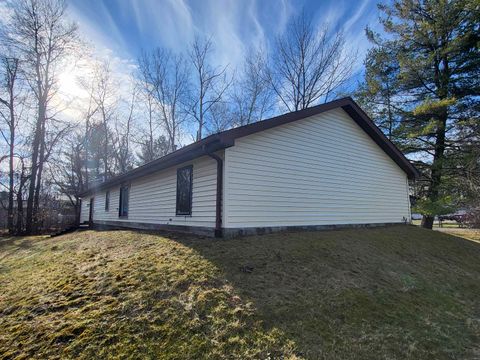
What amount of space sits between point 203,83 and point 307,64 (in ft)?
27.8

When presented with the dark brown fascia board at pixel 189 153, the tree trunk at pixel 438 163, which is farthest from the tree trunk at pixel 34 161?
the tree trunk at pixel 438 163

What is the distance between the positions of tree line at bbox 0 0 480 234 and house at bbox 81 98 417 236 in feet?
15.3

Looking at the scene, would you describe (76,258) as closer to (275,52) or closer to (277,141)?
(277,141)

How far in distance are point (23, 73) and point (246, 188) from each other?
20.5 m

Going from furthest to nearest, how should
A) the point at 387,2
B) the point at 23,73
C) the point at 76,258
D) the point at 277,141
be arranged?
the point at 23,73, the point at 387,2, the point at 277,141, the point at 76,258

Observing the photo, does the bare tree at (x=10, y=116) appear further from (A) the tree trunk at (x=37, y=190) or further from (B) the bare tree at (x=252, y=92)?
(B) the bare tree at (x=252, y=92)

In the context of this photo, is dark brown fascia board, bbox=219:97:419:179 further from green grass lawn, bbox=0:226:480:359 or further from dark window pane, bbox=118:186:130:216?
dark window pane, bbox=118:186:130:216

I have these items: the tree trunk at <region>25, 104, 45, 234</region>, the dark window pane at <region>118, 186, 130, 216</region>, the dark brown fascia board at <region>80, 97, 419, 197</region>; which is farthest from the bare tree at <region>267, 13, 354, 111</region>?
the tree trunk at <region>25, 104, 45, 234</region>

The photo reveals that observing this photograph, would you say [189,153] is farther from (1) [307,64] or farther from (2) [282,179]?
(1) [307,64]

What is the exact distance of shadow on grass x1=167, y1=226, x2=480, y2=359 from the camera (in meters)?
3.34

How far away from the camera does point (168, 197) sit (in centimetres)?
988

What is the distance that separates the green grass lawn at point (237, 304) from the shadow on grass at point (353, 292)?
0.02 metres

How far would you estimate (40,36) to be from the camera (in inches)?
758

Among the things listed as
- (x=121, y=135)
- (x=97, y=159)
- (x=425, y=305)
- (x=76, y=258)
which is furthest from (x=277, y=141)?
(x=97, y=159)
